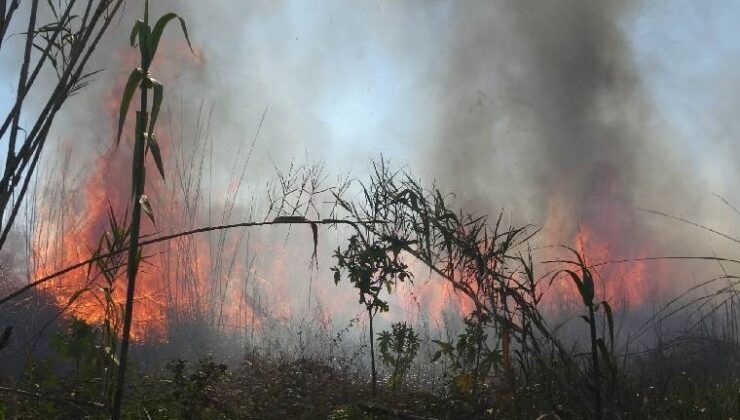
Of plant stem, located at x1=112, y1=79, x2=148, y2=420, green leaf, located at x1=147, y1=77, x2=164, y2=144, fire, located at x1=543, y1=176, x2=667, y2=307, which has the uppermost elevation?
fire, located at x1=543, y1=176, x2=667, y2=307

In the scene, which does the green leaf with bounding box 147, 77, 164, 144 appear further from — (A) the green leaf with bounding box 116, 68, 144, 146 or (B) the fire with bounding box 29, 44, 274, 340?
(B) the fire with bounding box 29, 44, 274, 340

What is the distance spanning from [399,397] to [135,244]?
327 cm

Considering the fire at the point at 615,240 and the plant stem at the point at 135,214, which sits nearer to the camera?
the plant stem at the point at 135,214

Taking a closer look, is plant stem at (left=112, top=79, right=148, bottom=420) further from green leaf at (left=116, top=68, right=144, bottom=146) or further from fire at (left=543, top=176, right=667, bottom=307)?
fire at (left=543, top=176, right=667, bottom=307)

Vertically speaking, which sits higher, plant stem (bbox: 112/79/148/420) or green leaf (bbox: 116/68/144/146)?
green leaf (bbox: 116/68/144/146)

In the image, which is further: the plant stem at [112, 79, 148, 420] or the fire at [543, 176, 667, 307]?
the fire at [543, 176, 667, 307]

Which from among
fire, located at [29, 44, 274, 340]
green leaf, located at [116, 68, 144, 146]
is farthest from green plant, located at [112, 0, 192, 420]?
fire, located at [29, 44, 274, 340]

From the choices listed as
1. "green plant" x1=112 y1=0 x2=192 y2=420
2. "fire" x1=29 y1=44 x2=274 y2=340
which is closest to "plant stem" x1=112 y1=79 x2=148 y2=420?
"green plant" x1=112 y1=0 x2=192 y2=420

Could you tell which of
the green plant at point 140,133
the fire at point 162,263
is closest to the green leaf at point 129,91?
the green plant at point 140,133

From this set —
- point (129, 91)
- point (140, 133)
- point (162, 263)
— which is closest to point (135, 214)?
point (140, 133)

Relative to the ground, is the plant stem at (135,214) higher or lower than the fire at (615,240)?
lower

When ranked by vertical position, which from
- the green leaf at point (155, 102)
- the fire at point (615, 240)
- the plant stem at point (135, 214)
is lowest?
the plant stem at point (135, 214)

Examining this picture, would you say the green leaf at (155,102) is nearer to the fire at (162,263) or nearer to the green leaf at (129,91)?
the green leaf at (129,91)

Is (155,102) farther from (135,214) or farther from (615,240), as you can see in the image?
(615,240)
